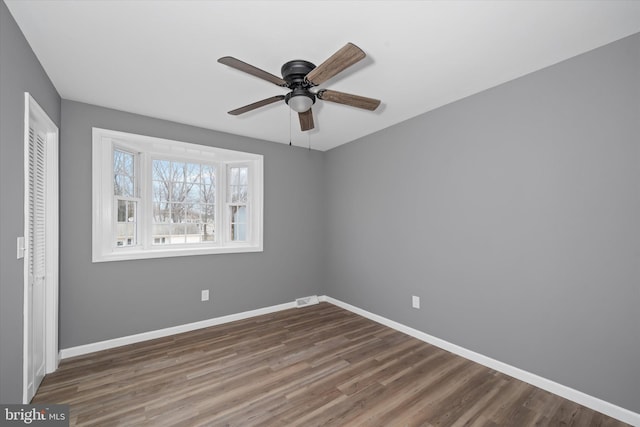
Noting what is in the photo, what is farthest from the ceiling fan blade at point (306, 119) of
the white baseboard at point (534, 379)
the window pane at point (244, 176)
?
the white baseboard at point (534, 379)

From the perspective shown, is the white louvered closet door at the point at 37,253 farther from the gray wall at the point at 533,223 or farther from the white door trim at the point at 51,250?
the gray wall at the point at 533,223

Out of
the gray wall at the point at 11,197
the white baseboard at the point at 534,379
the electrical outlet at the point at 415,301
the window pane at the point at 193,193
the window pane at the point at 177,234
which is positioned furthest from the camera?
the window pane at the point at 193,193

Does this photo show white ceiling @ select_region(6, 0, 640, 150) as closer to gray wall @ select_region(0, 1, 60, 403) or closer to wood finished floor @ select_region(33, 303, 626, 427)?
gray wall @ select_region(0, 1, 60, 403)

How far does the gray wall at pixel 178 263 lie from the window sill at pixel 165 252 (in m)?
0.07

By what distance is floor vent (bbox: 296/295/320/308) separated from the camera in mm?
4301

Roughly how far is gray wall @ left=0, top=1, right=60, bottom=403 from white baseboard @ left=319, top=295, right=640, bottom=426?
339 cm

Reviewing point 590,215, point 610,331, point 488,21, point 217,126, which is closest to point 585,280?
point 610,331

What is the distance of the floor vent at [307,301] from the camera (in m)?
4.30

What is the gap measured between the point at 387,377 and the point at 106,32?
3426mm

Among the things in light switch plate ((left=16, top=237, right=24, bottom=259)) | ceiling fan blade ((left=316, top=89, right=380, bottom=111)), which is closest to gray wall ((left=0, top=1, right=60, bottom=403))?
light switch plate ((left=16, top=237, right=24, bottom=259))

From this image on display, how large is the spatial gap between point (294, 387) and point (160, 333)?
76.3 inches

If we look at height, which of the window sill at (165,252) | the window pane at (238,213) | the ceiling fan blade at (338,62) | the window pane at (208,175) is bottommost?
the window sill at (165,252)

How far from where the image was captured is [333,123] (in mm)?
3467

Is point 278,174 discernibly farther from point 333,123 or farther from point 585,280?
point 585,280
